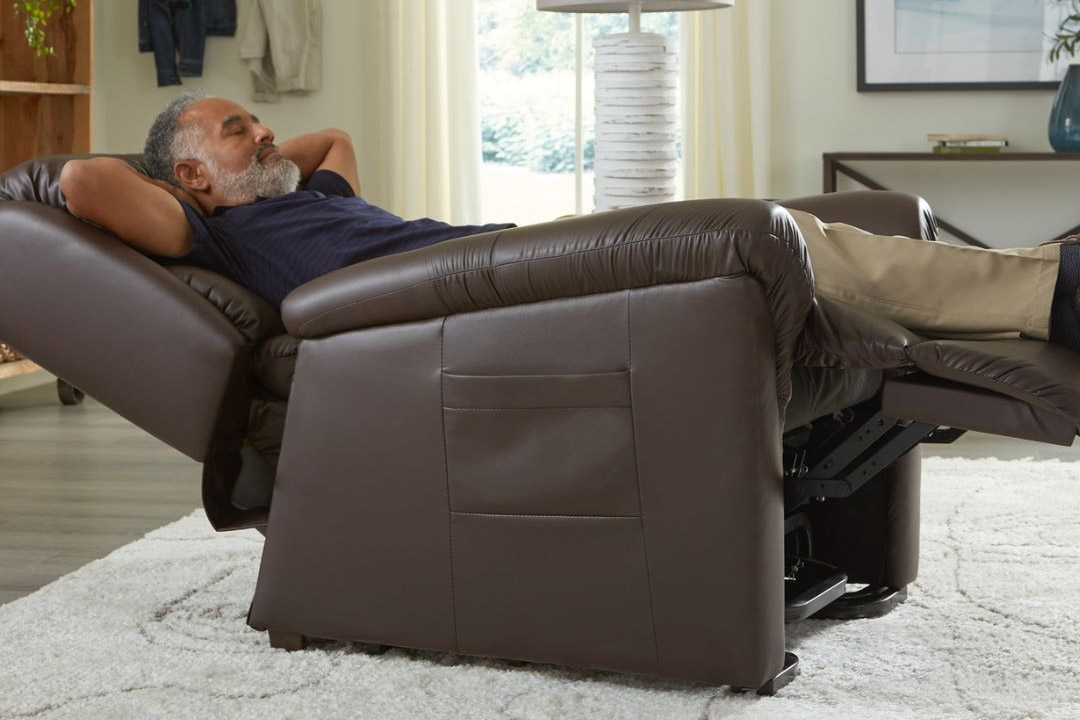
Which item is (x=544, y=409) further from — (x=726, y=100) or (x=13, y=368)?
(x=726, y=100)

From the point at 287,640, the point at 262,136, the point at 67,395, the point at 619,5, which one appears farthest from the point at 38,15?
the point at 287,640

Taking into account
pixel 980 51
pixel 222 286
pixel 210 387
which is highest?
pixel 980 51

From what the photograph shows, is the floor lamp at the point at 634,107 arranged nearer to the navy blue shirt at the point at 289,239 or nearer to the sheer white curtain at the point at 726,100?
the sheer white curtain at the point at 726,100

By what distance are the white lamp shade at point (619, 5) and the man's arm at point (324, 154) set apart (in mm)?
1313

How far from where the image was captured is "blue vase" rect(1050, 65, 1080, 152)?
438cm

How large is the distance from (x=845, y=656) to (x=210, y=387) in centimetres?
105

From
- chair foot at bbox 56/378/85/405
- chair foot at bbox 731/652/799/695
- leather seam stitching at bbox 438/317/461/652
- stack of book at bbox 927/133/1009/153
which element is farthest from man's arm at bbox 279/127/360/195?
stack of book at bbox 927/133/1009/153

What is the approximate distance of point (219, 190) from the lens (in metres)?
2.40

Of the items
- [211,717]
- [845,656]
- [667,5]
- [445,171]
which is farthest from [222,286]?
[445,171]

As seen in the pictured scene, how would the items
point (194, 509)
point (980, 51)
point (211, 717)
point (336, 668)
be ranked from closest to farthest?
point (211, 717) < point (336, 668) < point (194, 509) < point (980, 51)


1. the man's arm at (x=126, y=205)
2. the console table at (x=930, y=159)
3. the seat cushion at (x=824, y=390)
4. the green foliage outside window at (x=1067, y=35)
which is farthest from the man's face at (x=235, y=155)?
the green foliage outside window at (x=1067, y=35)

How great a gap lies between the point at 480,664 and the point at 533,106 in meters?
3.69

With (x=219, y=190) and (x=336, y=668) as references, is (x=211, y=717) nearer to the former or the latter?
(x=336, y=668)

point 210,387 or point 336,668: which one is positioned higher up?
point 210,387
